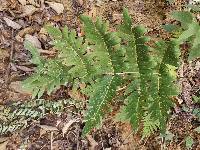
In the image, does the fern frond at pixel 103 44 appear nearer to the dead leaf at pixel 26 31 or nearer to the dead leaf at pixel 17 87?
the dead leaf at pixel 17 87

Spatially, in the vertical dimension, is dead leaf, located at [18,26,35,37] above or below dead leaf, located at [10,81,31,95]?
above

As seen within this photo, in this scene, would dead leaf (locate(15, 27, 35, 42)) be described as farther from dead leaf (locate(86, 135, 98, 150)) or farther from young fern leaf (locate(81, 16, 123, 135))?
young fern leaf (locate(81, 16, 123, 135))

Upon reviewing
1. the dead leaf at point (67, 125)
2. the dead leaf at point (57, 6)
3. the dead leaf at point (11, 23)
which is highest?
the dead leaf at point (57, 6)

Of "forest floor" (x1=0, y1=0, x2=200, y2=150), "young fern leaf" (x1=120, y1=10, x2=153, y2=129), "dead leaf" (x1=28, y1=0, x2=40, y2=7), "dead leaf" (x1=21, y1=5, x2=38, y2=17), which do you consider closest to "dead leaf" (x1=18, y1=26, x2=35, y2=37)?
"forest floor" (x1=0, y1=0, x2=200, y2=150)

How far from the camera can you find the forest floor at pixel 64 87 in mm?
3275

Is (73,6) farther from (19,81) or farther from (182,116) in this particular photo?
(182,116)

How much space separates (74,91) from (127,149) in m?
0.72

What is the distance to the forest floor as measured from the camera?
3.28 m

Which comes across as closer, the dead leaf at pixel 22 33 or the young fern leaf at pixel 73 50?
the young fern leaf at pixel 73 50

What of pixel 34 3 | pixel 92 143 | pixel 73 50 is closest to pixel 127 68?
pixel 73 50

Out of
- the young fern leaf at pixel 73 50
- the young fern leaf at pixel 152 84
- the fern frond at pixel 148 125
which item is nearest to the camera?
the young fern leaf at pixel 152 84

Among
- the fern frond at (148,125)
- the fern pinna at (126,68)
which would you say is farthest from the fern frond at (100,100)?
the fern frond at (148,125)

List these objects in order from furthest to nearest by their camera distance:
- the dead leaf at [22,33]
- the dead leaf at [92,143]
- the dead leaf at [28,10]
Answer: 1. the dead leaf at [28,10]
2. the dead leaf at [22,33]
3. the dead leaf at [92,143]

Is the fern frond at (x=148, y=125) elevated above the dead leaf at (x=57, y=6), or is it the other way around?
the dead leaf at (x=57, y=6)
